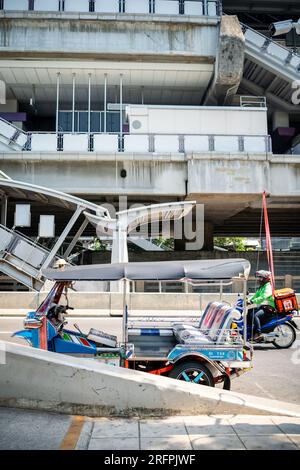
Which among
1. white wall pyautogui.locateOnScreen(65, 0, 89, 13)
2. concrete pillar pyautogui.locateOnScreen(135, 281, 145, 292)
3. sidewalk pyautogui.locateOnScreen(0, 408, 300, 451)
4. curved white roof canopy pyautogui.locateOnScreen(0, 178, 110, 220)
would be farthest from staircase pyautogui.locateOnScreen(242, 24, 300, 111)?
sidewalk pyautogui.locateOnScreen(0, 408, 300, 451)

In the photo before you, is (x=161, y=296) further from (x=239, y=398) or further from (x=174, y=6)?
(x=174, y=6)

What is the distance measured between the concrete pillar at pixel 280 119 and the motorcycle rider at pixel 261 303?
2174cm

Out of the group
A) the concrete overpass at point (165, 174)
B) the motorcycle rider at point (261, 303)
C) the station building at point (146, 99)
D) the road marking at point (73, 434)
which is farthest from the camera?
the station building at point (146, 99)

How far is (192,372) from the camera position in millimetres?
6055

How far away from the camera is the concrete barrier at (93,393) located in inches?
189

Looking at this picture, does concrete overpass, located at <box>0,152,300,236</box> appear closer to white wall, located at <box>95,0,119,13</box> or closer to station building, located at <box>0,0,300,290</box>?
station building, located at <box>0,0,300,290</box>

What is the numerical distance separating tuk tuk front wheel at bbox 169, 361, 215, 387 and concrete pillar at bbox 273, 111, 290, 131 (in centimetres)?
2624

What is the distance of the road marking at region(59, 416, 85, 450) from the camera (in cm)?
391

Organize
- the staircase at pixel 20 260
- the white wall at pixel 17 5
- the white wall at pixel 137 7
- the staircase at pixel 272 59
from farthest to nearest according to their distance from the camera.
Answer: the staircase at pixel 272 59
the white wall at pixel 137 7
the white wall at pixel 17 5
the staircase at pixel 20 260

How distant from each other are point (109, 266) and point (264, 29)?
3303 cm

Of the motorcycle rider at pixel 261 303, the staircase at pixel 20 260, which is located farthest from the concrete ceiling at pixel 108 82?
the motorcycle rider at pixel 261 303


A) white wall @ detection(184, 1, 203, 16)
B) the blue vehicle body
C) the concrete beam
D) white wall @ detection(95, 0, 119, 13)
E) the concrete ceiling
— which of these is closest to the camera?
the blue vehicle body

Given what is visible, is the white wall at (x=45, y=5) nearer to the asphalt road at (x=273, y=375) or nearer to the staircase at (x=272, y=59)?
the staircase at (x=272, y=59)

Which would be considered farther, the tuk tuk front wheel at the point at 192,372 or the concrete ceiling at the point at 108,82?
the concrete ceiling at the point at 108,82
